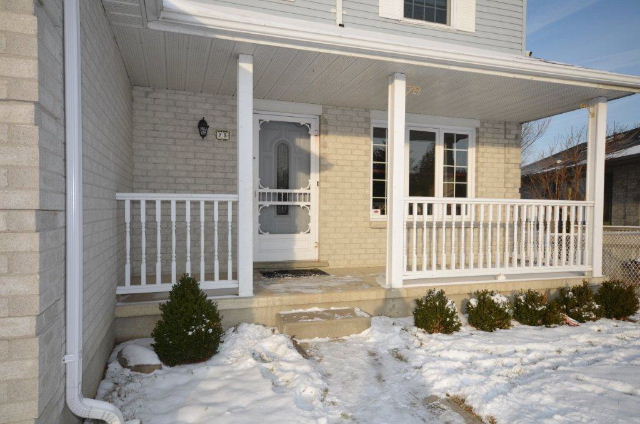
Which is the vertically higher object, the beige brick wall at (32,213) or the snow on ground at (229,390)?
the beige brick wall at (32,213)

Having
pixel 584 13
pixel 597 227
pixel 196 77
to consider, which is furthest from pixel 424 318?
pixel 584 13

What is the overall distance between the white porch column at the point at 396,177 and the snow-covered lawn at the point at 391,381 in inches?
28.8

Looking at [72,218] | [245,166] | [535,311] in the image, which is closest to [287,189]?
[245,166]

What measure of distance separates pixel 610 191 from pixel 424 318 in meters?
11.1

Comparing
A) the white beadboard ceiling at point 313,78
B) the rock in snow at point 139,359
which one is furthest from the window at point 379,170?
the rock in snow at point 139,359

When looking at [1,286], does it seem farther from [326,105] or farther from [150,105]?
[326,105]

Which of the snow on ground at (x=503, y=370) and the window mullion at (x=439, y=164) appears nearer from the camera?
the snow on ground at (x=503, y=370)

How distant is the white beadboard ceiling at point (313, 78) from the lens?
135 inches

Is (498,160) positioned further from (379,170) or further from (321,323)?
(321,323)

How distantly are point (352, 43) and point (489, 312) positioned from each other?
119 inches

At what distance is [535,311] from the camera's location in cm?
415

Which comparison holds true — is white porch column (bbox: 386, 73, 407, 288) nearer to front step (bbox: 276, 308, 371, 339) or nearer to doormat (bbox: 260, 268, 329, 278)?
front step (bbox: 276, 308, 371, 339)

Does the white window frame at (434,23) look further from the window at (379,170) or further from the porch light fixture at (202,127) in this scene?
the porch light fixture at (202,127)

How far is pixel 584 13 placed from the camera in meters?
21.8
